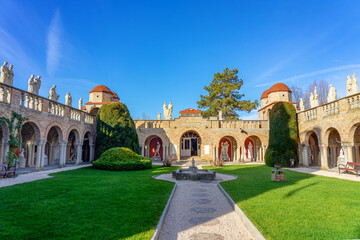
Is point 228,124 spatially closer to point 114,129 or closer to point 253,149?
point 253,149

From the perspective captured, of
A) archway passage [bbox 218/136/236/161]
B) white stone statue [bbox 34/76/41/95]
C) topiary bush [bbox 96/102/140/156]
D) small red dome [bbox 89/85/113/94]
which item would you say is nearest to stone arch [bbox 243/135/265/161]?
archway passage [bbox 218/136/236/161]

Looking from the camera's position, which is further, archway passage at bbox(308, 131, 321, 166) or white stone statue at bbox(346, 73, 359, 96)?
archway passage at bbox(308, 131, 321, 166)

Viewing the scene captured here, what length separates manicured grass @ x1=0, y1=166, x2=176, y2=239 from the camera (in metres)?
4.25

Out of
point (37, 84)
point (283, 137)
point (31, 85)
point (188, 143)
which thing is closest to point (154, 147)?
point (188, 143)

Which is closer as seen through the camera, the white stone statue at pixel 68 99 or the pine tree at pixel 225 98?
the white stone statue at pixel 68 99

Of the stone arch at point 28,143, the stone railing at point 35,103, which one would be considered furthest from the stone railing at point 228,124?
the stone arch at point 28,143

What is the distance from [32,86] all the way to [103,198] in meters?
Result: 13.4

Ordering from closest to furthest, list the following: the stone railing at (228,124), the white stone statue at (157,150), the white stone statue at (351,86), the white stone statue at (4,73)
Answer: the white stone statue at (4,73) < the white stone statue at (351,86) < the stone railing at (228,124) < the white stone statue at (157,150)

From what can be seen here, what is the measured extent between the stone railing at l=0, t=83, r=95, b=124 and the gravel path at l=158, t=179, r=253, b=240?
11825 mm

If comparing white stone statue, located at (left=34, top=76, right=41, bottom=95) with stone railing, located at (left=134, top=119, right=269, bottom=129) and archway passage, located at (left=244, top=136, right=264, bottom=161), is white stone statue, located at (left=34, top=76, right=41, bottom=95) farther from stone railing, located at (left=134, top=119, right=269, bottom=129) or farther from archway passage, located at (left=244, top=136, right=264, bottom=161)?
archway passage, located at (left=244, top=136, right=264, bottom=161)

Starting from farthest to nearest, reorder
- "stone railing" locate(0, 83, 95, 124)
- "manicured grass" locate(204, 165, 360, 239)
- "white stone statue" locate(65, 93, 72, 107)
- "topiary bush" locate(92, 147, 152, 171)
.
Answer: "white stone statue" locate(65, 93, 72, 107)
"topiary bush" locate(92, 147, 152, 171)
"stone railing" locate(0, 83, 95, 124)
"manicured grass" locate(204, 165, 360, 239)

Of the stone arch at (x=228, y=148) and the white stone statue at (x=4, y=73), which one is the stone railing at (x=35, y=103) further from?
the stone arch at (x=228, y=148)

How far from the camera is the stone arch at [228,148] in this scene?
27.6 meters

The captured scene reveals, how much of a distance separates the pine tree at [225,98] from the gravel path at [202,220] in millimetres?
25998
